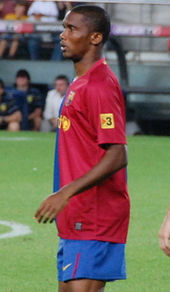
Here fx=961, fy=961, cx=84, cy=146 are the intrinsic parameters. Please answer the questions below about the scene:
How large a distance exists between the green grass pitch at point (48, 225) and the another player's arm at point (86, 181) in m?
2.43

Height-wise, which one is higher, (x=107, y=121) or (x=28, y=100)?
(x=107, y=121)

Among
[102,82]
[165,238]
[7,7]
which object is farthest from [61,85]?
[165,238]

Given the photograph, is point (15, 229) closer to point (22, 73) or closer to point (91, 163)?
point (91, 163)

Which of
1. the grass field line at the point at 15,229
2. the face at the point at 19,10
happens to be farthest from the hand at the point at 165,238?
the face at the point at 19,10

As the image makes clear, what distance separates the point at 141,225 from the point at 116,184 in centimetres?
476

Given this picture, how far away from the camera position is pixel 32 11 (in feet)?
65.5

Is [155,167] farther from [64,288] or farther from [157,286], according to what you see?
[64,288]

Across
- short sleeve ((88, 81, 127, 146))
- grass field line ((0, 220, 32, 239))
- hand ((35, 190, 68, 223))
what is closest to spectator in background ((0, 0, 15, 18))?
grass field line ((0, 220, 32, 239))

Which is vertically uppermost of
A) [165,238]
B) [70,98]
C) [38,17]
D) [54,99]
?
[70,98]

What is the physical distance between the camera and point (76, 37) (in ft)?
15.8


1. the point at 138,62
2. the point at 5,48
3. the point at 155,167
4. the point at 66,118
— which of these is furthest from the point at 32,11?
the point at 66,118

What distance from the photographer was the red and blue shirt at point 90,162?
15.4 ft

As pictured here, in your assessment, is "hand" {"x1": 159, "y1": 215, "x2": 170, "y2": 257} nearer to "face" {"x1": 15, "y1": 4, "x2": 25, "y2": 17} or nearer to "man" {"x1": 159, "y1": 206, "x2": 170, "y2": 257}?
"man" {"x1": 159, "y1": 206, "x2": 170, "y2": 257}

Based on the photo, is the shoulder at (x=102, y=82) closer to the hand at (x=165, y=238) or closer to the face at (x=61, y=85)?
the hand at (x=165, y=238)
